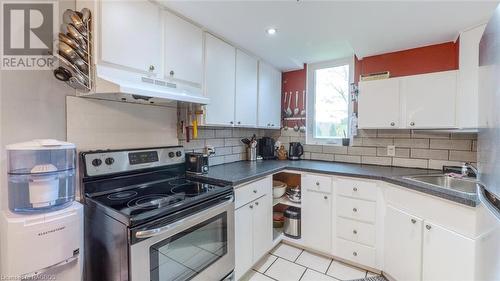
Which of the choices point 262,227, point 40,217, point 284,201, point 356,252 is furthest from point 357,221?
point 40,217

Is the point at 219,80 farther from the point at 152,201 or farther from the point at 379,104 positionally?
the point at 379,104

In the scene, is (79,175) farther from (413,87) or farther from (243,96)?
(413,87)

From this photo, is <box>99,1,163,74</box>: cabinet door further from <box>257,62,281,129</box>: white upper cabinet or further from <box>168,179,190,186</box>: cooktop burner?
<box>257,62,281,129</box>: white upper cabinet

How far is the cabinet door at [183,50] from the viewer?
1587mm

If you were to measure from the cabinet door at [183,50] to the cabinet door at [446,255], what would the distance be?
6.63ft

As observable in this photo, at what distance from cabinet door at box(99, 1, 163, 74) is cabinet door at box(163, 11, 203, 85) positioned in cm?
7

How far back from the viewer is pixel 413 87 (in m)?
2.01

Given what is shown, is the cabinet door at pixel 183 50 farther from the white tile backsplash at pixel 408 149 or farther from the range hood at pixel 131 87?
the white tile backsplash at pixel 408 149

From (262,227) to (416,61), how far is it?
2.21 m

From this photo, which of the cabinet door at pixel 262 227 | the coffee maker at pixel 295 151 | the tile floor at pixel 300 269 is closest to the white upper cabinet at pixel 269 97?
the coffee maker at pixel 295 151

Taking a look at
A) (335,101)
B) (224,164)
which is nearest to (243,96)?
(224,164)

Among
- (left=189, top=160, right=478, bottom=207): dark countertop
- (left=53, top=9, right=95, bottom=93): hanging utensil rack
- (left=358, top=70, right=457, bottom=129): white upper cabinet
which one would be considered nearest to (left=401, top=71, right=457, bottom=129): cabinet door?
(left=358, top=70, right=457, bottom=129): white upper cabinet

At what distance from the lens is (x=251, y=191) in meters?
1.88

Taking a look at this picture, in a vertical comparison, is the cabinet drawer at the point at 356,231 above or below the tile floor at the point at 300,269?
above
